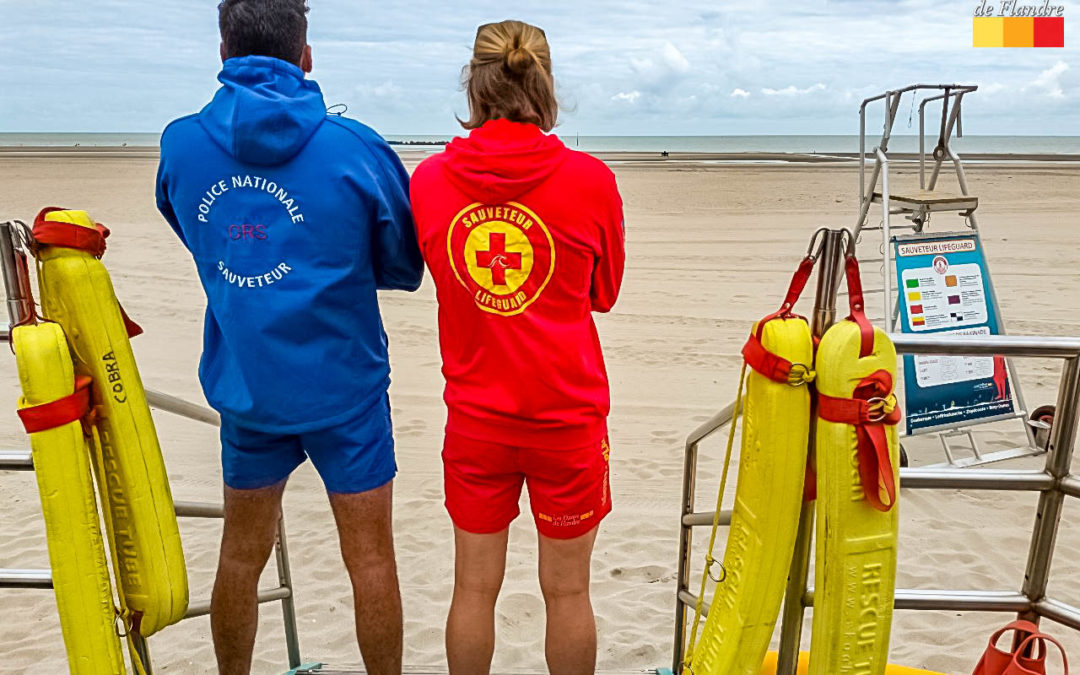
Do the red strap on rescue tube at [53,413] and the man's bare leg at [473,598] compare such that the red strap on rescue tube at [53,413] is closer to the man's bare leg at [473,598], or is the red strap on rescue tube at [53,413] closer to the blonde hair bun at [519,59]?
the man's bare leg at [473,598]

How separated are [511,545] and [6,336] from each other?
8.81 ft

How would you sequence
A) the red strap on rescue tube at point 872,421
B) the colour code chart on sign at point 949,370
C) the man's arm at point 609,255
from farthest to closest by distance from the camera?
the colour code chart on sign at point 949,370, the man's arm at point 609,255, the red strap on rescue tube at point 872,421

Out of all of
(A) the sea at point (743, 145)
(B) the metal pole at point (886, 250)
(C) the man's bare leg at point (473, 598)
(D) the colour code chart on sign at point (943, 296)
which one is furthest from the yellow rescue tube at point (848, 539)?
(A) the sea at point (743, 145)

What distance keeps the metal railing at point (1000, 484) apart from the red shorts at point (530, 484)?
1.29 ft

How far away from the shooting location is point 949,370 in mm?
4852

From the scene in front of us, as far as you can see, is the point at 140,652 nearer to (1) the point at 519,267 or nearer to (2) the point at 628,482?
(1) the point at 519,267

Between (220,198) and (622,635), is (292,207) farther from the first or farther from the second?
(622,635)

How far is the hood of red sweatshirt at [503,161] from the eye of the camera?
6.23ft

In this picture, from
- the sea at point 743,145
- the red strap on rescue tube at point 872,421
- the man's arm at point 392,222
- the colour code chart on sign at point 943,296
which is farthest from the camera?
the sea at point 743,145

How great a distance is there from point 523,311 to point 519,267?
4.1 inches

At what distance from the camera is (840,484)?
1.68 metres

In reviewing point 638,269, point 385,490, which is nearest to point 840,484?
point 385,490

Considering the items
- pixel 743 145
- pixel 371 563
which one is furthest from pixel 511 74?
pixel 743 145

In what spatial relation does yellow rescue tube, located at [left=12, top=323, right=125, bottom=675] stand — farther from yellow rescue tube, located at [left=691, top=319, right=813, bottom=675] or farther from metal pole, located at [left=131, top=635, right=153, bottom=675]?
yellow rescue tube, located at [left=691, top=319, right=813, bottom=675]
